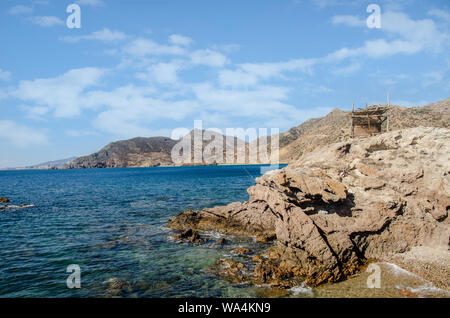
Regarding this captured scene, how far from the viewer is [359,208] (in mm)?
13898

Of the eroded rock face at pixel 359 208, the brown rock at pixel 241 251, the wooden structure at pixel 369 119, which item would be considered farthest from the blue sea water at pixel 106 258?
the wooden structure at pixel 369 119

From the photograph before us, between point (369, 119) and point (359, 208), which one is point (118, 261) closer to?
point (359, 208)

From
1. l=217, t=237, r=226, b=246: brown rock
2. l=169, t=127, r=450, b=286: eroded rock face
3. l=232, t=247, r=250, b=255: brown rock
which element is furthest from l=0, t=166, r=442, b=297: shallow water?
l=169, t=127, r=450, b=286: eroded rock face

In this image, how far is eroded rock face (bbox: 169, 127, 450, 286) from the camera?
40.4 ft

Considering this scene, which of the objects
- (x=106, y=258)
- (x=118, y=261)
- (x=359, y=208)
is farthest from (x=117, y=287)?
(x=359, y=208)

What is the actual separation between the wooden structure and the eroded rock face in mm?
5864

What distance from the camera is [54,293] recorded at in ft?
36.2

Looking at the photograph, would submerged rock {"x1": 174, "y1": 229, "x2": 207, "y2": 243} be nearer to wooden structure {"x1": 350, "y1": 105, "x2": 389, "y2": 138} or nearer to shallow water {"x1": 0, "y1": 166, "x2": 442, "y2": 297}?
shallow water {"x1": 0, "y1": 166, "x2": 442, "y2": 297}

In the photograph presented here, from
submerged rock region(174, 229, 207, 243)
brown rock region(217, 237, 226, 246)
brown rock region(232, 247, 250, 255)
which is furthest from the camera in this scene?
submerged rock region(174, 229, 207, 243)

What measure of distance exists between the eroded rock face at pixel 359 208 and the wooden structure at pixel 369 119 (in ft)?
19.2

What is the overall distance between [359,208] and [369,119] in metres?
11.5

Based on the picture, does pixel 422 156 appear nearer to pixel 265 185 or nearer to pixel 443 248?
pixel 443 248
